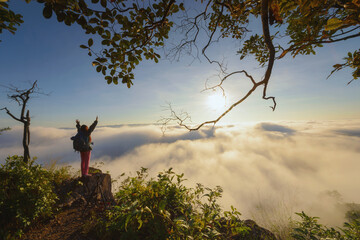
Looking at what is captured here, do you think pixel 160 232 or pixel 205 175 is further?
pixel 205 175

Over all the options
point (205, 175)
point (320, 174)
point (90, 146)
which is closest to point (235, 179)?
point (205, 175)

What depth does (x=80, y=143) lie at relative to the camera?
5.73m

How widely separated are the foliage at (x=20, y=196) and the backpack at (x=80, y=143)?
1.83 metres

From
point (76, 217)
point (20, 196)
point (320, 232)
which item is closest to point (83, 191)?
point (76, 217)

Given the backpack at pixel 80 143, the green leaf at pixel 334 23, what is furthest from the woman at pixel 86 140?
the green leaf at pixel 334 23

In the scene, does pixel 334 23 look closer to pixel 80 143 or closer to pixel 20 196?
pixel 20 196

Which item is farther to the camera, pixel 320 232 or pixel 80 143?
pixel 80 143

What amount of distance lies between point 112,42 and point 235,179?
181 meters

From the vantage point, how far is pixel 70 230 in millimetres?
3598

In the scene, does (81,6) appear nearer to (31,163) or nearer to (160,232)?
(160,232)

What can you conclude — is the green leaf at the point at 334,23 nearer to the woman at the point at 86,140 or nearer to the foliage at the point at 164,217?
the foliage at the point at 164,217

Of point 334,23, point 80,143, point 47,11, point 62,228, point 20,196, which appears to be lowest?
point 62,228

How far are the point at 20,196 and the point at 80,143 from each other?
8.40 ft

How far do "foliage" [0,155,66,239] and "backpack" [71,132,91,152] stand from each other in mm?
1834
